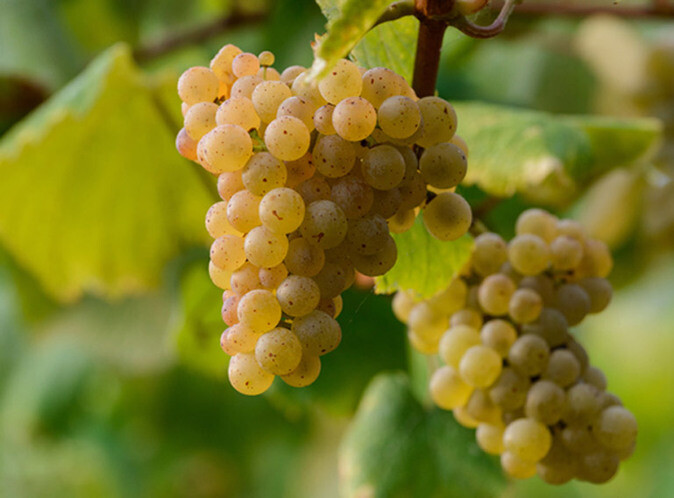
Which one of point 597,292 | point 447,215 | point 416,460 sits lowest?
point 416,460

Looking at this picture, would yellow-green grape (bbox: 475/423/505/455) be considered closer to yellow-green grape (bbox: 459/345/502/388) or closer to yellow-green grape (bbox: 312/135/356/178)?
yellow-green grape (bbox: 459/345/502/388)

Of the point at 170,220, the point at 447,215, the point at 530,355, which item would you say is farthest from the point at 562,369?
the point at 170,220

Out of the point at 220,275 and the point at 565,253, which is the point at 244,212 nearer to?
the point at 220,275

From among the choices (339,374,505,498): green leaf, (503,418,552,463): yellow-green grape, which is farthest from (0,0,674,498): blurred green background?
(503,418,552,463): yellow-green grape

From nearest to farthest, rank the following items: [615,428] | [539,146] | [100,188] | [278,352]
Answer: [278,352] → [615,428] → [539,146] → [100,188]

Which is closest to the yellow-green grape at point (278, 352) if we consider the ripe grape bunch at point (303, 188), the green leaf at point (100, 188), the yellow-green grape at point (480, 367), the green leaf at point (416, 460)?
the ripe grape bunch at point (303, 188)

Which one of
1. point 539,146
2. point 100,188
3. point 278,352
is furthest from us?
point 100,188

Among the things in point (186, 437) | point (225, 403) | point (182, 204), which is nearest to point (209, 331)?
point (182, 204)
